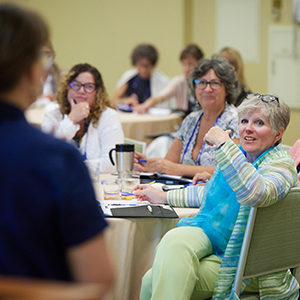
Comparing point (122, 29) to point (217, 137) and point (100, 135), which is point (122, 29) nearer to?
point (100, 135)

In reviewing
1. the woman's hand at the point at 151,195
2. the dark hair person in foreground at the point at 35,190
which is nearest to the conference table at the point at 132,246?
the woman's hand at the point at 151,195

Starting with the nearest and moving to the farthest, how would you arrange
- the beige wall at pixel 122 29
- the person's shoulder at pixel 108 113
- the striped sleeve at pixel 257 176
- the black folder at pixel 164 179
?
the striped sleeve at pixel 257 176, the black folder at pixel 164 179, the person's shoulder at pixel 108 113, the beige wall at pixel 122 29

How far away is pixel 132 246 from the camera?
179 centimetres

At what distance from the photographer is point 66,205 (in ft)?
2.44

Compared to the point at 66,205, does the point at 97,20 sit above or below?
above

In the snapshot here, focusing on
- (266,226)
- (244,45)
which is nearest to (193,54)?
(244,45)

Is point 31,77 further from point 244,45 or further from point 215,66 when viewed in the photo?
point 244,45

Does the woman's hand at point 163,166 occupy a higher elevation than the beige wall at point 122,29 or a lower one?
lower

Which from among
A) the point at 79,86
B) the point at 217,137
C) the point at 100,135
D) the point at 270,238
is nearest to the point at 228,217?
the point at 270,238

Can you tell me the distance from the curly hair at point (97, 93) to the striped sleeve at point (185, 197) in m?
1.26

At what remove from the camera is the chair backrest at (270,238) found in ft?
5.12

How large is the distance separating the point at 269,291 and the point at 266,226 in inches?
10.2

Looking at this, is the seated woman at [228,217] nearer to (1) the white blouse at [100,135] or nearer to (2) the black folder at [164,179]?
(2) the black folder at [164,179]

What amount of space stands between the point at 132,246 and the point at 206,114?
1.27 meters
